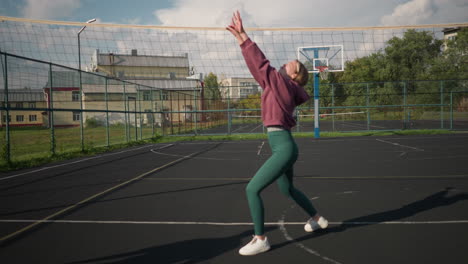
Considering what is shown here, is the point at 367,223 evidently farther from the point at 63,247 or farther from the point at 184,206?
the point at 63,247

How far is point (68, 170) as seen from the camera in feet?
29.8

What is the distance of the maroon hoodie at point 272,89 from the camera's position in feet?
10.2

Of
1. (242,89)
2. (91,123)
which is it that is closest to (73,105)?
(91,123)

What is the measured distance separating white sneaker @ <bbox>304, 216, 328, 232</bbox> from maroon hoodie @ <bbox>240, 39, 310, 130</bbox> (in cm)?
123

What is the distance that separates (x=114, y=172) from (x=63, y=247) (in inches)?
204

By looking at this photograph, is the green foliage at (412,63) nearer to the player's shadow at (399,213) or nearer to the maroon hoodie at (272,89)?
the player's shadow at (399,213)

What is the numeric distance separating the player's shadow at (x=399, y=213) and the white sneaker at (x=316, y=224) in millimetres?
64

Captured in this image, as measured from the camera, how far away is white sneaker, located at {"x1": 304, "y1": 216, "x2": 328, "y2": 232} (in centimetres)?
384

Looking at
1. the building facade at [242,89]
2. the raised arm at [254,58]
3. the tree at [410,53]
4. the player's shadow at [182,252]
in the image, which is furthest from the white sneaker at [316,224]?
the tree at [410,53]

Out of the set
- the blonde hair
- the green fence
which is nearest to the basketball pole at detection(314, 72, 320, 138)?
the green fence

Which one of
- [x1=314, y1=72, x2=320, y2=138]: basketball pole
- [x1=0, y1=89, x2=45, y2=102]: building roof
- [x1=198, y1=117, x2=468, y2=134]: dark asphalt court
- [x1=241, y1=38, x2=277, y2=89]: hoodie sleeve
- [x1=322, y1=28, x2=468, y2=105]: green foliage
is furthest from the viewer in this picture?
[x1=322, y1=28, x2=468, y2=105]: green foliage

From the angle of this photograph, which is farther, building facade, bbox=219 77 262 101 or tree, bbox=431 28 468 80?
tree, bbox=431 28 468 80

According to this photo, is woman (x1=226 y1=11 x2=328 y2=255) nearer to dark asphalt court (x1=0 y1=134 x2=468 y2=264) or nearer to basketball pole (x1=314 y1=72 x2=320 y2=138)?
dark asphalt court (x1=0 y1=134 x2=468 y2=264)

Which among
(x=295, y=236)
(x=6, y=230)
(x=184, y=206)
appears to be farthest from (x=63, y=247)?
(x=295, y=236)
